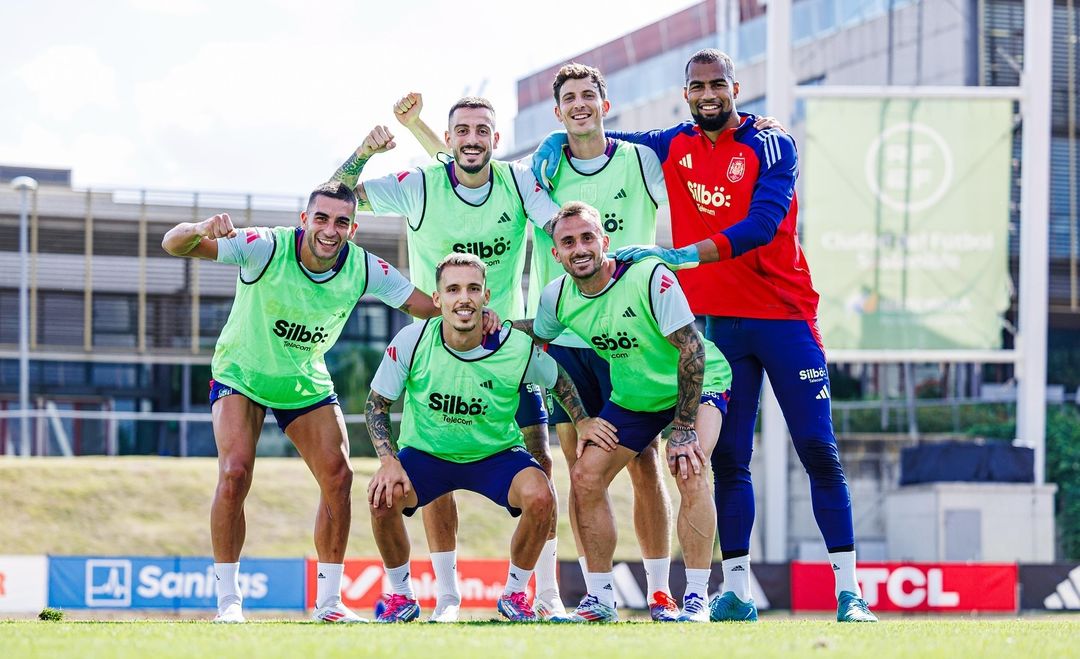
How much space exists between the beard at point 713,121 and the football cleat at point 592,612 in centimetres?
271

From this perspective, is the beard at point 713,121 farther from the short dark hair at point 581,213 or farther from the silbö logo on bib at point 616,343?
the silbö logo on bib at point 616,343

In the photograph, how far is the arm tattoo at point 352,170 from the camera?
328 inches

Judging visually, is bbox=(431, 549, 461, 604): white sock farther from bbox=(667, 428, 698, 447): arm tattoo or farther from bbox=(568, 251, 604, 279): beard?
bbox=(568, 251, 604, 279): beard

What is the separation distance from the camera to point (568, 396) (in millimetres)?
7945

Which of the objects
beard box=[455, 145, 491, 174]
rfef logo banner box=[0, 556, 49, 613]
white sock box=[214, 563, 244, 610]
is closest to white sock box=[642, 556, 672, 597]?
white sock box=[214, 563, 244, 610]

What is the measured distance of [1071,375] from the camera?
37.9 metres

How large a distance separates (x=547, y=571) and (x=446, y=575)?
2.11 feet

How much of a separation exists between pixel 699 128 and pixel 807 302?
1181mm

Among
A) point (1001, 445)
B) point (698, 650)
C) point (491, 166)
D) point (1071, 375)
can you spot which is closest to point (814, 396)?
point (491, 166)

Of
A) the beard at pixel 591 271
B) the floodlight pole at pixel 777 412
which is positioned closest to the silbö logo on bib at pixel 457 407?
the beard at pixel 591 271

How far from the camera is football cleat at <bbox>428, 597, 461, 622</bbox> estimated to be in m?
7.96

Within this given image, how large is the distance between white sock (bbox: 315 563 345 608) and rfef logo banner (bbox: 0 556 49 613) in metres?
13.1

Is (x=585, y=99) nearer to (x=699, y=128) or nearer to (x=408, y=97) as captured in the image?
(x=699, y=128)

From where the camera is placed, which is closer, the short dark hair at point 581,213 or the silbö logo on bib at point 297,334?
the short dark hair at point 581,213
